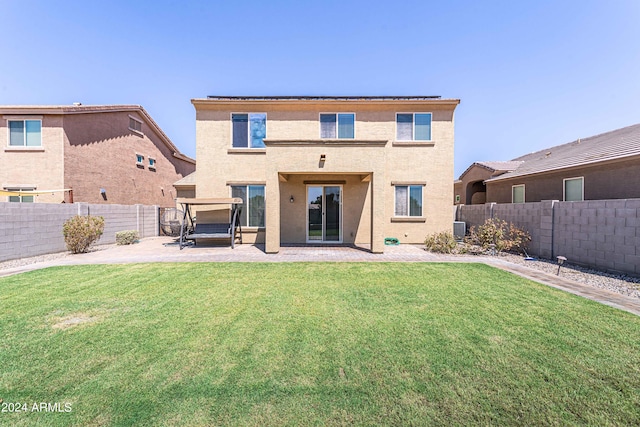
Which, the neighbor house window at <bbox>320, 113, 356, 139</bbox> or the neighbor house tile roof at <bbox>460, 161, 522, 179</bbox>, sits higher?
the neighbor house window at <bbox>320, 113, 356, 139</bbox>

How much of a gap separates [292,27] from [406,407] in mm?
15720

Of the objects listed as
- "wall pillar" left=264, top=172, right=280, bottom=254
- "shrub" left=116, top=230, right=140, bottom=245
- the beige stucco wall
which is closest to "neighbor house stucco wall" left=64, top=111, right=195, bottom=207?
the beige stucco wall

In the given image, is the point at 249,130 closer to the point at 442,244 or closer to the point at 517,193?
the point at 442,244

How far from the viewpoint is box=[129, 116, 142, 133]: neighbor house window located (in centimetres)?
1809

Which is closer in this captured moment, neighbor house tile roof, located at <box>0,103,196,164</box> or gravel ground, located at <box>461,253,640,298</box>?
gravel ground, located at <box>461,253,640,298</box>

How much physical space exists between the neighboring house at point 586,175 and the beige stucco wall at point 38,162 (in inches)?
1043

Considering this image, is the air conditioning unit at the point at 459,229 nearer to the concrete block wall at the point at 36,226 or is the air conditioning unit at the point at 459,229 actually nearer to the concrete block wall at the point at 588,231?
the concrete block wall at the point at 588,231

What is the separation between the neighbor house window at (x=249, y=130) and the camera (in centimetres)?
1216

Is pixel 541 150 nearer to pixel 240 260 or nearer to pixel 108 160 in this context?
pixel 240 260

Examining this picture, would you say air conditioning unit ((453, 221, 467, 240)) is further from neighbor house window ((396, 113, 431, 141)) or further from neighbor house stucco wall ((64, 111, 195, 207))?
neighbor house stucco wall ((64, 111, 195, 207))

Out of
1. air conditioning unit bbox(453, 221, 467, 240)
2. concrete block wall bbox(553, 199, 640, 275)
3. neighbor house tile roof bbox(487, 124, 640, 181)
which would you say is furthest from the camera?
air conditioning unit bbox(453, 221, 467, 240)

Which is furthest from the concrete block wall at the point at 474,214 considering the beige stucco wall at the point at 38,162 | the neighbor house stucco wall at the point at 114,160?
the beige stucco wall at the point at 38,162

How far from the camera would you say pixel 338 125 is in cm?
1217

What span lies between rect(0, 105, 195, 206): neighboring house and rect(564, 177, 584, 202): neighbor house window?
86.5 ft
